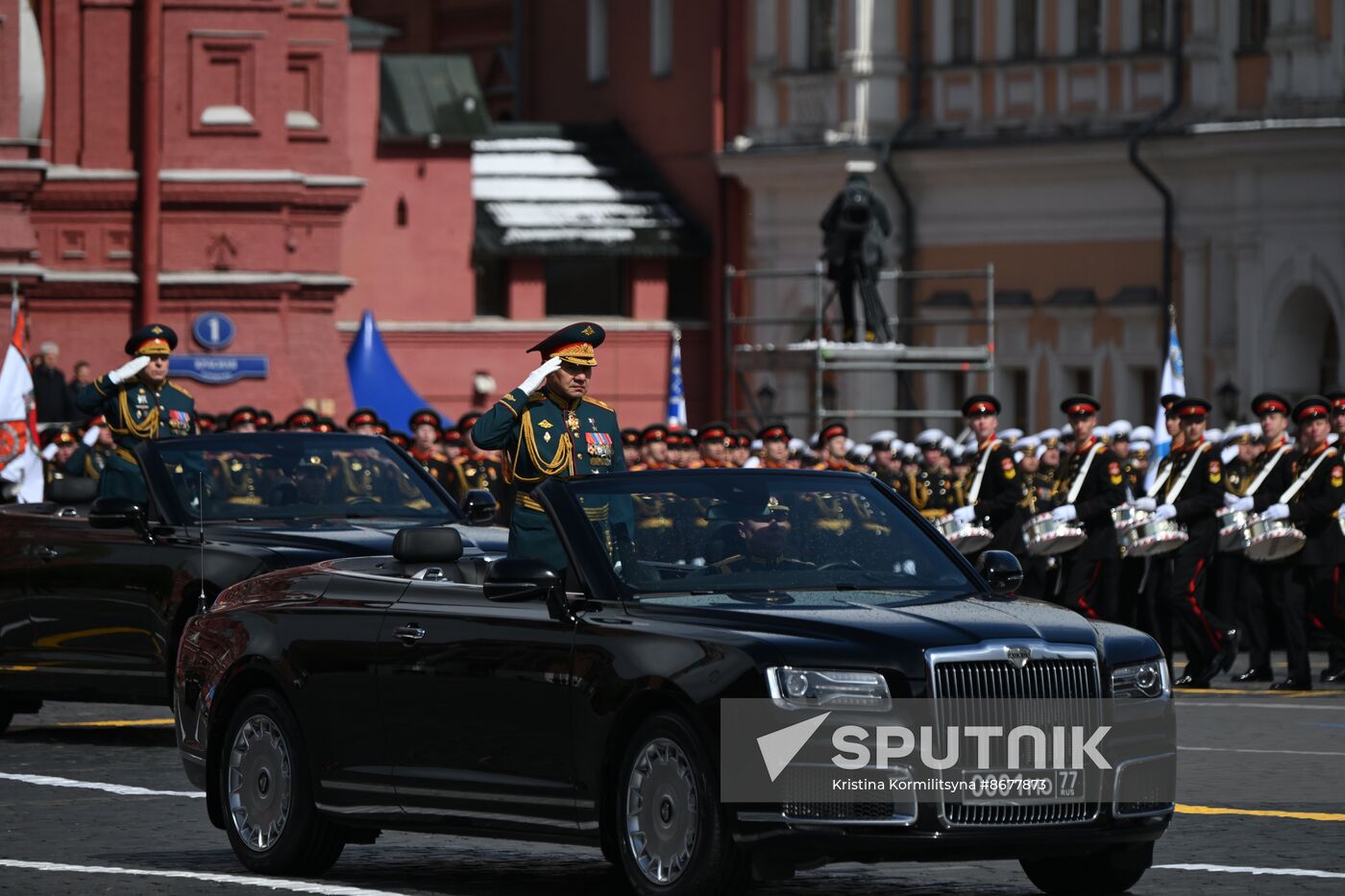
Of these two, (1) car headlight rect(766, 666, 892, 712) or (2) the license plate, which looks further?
(2) the license plate

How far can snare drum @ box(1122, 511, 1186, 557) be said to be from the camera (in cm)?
2348

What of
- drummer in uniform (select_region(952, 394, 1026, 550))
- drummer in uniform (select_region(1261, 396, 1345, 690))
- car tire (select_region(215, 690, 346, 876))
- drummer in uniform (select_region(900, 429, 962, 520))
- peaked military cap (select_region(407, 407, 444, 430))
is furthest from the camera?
drummer in uniform (select_region(900, 429, 962, 520))

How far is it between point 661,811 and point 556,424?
13.2 feet

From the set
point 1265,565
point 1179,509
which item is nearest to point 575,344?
point 1179,509

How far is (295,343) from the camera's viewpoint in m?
44.2

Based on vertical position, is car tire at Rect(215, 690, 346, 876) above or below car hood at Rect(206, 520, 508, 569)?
below

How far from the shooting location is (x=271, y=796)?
12625 mm

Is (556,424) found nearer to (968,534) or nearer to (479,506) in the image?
(479,506)

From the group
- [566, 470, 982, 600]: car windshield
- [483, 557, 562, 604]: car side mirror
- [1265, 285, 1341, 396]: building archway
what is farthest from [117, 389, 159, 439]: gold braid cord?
[1265, 285, 1341, 396]: building archway

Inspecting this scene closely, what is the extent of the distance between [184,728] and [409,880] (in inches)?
57.0

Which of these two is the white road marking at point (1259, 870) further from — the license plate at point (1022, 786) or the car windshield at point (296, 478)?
the car windshield at point (296, 478)

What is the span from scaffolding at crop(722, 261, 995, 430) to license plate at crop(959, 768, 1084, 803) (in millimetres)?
27015

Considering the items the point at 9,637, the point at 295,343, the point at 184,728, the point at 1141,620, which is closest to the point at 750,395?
the point at 295,343

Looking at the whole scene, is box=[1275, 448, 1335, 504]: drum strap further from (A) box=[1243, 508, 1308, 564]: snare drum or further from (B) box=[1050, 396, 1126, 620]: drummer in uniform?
(B) box=[1050, 396, 1126, 620]: drummer in uniform
